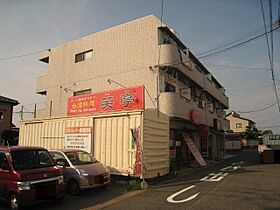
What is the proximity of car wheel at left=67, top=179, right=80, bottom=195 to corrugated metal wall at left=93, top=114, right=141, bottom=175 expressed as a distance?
2168 mm

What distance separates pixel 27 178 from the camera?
7.45 metres

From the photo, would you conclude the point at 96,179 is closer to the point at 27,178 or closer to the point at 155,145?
the point at 27,178

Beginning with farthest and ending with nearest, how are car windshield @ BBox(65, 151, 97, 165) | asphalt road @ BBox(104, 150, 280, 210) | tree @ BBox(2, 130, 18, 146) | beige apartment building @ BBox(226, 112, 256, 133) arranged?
beige apartment building @ BBox(226, 112, 256, 133) < tree @ BBox(2, 130, 18, 146) < car windshield @ BBox(65, 151, 97, 165) < asphalt road @ BBox(104, 150, 280, 210)

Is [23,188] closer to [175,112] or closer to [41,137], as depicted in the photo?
[41,137]

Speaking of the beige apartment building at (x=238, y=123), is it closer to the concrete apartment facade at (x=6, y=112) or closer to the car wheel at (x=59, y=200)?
the concrete apartment facade at (x=6, y=112)

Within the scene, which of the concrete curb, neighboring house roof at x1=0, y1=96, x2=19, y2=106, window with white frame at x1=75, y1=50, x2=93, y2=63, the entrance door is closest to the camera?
the concrete curb

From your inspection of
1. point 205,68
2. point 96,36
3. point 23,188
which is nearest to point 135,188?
point 23,188

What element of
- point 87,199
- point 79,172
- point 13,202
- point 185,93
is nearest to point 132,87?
point 185,93

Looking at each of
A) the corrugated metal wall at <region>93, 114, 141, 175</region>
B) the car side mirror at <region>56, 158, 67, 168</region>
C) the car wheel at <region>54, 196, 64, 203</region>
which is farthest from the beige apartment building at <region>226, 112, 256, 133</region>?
the car wheel at <region>54, 196, 64, 203</region>

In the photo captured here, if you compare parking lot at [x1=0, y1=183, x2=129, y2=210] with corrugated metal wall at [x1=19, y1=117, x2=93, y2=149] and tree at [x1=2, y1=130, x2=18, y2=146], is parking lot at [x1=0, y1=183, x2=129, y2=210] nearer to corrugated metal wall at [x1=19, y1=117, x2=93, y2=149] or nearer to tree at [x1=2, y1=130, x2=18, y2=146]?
corrugated metal wall at [x1=19, y1=117, x2=93, y2=149]

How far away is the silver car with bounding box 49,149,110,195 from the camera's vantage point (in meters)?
9.62

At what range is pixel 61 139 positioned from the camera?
14.0 meters

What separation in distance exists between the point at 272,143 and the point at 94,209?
19291 millimetres

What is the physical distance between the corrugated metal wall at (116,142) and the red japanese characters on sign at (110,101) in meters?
3.42
